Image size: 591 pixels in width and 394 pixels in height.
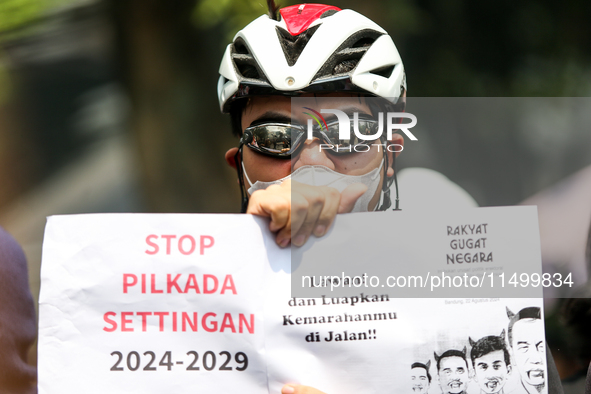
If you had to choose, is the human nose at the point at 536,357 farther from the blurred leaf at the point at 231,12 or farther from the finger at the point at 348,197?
the blurred leaf at the point at 231,12

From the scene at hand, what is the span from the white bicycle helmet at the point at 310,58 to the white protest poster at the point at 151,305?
2.39 feet

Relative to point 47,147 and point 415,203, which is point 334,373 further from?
point 47,147

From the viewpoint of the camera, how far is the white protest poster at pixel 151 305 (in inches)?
52.9

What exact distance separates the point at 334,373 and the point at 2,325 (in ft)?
3.38

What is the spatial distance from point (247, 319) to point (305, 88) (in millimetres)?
910

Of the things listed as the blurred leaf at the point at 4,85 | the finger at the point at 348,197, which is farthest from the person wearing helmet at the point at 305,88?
the blurred leaf at the point at 4,85

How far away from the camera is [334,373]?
134 cm

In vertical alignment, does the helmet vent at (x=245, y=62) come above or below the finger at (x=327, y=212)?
above

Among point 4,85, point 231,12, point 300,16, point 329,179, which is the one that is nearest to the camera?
point 329,179

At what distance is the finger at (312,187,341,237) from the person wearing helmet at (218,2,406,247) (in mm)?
253

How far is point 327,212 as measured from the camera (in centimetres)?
138

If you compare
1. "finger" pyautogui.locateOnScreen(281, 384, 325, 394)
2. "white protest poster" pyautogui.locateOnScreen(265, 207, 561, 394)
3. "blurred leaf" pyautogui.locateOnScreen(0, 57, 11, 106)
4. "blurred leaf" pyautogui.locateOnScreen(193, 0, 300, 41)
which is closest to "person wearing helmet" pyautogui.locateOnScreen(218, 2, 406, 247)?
"white protest poster" pyautogui.locateOnScreen(265, 207, 561, 394)

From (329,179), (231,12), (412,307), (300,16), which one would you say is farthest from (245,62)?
(231,12)

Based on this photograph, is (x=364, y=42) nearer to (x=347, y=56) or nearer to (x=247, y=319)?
(x=347, y=56)
